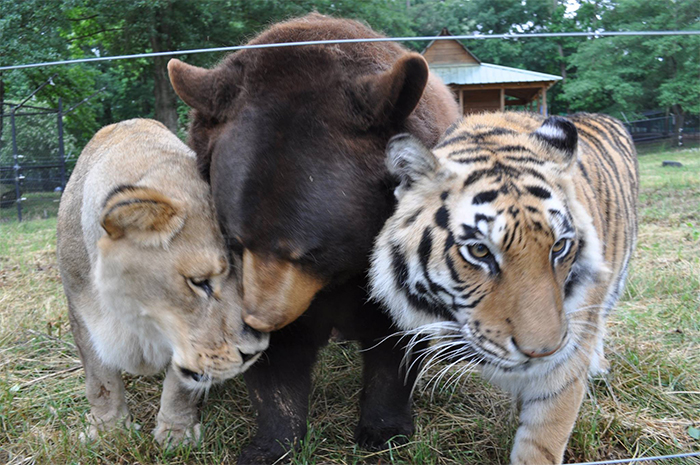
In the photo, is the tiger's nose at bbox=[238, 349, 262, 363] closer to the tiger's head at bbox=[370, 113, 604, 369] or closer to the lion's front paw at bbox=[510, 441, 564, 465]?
the tiger's head at bbox=[370, 113, 604, 369]

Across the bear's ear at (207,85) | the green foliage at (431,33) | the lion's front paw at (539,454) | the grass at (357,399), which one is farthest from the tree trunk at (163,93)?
the lion's front paw at (539,454)

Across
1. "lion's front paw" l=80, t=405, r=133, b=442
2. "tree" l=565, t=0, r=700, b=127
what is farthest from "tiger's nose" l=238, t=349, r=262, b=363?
"tree" l=565, t=0, r=700, b=127

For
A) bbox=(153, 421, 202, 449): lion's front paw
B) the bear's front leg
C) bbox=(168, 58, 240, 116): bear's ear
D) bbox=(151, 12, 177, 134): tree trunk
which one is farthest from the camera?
bbox=(151, 12, 177, 134): tree trunk

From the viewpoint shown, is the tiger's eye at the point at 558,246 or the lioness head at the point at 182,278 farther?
the lioness head at the point at 182,278

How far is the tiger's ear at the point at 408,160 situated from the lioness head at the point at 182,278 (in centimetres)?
89

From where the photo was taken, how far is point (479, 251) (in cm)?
225

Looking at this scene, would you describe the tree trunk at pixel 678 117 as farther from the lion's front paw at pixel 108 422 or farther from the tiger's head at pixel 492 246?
the lion's front paw at pixel 108 422

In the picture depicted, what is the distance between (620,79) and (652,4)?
97.9 inches

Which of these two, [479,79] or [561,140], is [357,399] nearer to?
[561,140]

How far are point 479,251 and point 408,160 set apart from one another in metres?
0.48

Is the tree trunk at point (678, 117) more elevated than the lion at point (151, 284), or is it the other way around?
the lion at point (151, 284)

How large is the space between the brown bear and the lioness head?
15 cm

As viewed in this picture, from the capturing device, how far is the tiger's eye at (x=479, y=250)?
7.32 feet

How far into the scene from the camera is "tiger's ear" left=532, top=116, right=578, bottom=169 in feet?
8.48
